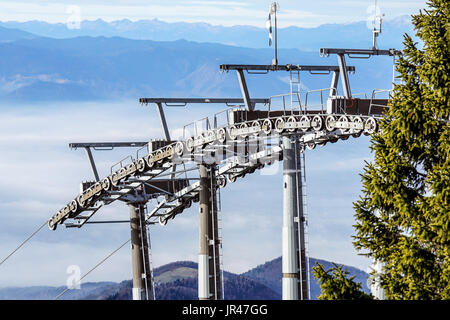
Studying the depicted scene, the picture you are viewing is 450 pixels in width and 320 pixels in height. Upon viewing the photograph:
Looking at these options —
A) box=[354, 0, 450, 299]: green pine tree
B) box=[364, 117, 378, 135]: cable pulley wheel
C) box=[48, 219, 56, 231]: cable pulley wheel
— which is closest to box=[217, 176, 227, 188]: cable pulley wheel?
box=[48, 219, 56, 231]: cable pulley wheel

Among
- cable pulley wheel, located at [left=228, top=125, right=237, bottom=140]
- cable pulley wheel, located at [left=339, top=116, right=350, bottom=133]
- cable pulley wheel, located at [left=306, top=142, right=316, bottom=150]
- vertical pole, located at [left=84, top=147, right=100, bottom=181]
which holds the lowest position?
cable pulley wheel, located at [left=339, top=116, right=350, bottom=133]

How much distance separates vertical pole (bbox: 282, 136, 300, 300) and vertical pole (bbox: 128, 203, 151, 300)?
59.3ft

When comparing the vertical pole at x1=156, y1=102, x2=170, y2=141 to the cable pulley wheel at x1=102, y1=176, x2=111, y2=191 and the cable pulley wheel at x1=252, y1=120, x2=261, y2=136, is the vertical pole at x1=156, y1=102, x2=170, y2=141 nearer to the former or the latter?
the cable pulley wheel at x1=102, y1=176, x2=111, y2=191

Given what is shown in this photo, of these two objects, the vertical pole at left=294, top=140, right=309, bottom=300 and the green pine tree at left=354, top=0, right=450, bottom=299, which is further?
the vertical pole at left=294, top=140, right=309, bottom=300

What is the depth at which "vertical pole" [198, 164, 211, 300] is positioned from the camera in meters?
43.2

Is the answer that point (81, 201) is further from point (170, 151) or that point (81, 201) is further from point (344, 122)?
point (344, 122)

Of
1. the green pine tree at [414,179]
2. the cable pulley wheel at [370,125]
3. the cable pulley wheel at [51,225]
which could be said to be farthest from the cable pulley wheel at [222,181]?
the green pine tree at [414,179]

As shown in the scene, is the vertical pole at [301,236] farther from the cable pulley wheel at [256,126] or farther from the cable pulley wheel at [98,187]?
the cable pulley wheel at [98,187]

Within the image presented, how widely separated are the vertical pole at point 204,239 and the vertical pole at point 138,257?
929 cm

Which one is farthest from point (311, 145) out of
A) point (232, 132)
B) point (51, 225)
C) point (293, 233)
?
point (51, 225)

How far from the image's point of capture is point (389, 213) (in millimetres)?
23547

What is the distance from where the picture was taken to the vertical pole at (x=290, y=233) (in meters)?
35.7

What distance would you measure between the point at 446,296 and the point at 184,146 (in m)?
22.9
